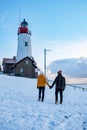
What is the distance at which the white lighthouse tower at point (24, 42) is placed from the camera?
75.7m

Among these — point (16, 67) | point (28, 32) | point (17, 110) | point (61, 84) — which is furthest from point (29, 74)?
point (17, 110)

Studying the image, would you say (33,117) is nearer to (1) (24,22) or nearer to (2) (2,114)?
(2) (2,114)

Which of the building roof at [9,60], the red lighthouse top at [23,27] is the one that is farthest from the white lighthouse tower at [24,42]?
the building roof at [9,60]

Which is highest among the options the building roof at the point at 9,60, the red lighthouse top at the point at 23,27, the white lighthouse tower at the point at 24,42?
the red lighthouse top at the point at 23,27

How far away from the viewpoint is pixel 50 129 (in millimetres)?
9648

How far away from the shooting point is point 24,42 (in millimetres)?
76500

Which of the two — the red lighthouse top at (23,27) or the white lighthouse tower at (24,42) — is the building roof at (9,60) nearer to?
the white lighthouse tower at (24,42)

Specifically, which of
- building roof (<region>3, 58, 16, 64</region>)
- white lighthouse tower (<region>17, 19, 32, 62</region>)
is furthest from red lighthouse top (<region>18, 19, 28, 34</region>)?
building roof (<region>3, 58, 16, 64</region>)

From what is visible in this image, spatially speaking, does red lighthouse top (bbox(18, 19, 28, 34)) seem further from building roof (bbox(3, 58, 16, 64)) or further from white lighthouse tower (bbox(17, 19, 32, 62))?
building roof (bbox(3, 58, 16, 64))

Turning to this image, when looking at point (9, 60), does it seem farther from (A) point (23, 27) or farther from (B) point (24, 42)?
(A) point (23, 27)

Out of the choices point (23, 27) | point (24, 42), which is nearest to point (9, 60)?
point (24, 42)

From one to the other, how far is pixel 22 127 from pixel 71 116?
11.3 feet

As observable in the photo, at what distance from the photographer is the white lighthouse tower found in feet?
248

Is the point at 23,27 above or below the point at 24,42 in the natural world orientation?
above
